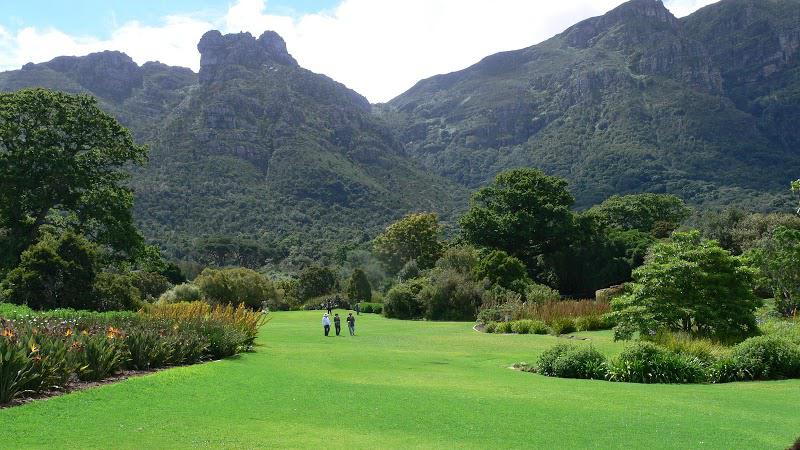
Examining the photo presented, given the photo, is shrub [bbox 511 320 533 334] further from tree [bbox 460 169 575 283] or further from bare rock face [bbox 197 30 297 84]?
bare rock face [bbox 197 30 297 84]

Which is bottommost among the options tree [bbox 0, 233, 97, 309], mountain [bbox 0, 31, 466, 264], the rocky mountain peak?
tree [bbox 0, 233, 97, 309]

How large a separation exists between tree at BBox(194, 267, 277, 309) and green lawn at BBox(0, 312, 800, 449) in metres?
35.0

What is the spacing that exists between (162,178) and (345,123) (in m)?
51.8

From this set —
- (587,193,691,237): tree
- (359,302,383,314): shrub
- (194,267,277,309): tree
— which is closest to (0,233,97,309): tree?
(194,267,277,309): tree

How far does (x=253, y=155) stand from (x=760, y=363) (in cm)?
11286

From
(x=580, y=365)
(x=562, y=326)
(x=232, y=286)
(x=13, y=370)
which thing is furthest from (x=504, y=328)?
(x=232, y=286)

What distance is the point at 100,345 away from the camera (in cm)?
1201

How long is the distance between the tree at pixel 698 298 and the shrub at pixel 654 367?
3569mm

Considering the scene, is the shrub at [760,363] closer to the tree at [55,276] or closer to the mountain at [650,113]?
the tree at [55,276]

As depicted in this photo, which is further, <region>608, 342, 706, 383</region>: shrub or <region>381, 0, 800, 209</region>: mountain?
<region>381, 0, 800, 209</region>: mountain

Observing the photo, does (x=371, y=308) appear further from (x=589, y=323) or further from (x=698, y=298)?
(x=698, y=298)

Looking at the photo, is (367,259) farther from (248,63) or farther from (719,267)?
(248,63)

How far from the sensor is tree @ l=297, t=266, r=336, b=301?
6619 centimetres

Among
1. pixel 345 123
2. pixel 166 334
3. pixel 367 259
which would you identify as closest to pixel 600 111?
pixel 345 123
